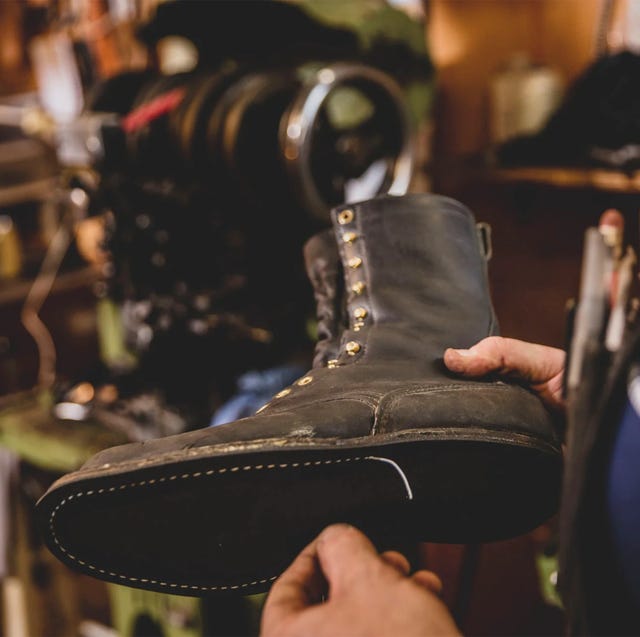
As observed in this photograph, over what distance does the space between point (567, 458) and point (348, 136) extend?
2.46ft

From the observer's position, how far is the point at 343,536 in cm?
45

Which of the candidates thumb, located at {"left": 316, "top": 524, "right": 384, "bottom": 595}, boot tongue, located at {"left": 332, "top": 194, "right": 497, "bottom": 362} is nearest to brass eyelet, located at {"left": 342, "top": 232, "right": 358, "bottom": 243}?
boot tongue, located at {"left": 332, "top": 194, "right": 497, "bottom": 362}

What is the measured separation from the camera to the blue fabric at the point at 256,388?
1.01 metres

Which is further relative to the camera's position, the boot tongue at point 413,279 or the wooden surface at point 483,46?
the wooden surface at point 483,46

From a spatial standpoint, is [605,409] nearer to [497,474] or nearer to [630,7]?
[497,474]

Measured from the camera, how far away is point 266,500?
46 centimetres

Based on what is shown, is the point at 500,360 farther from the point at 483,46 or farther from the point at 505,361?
the point at 483,46

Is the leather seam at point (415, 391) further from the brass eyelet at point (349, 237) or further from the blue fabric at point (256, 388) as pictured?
the blue fabric at point (256, 388)

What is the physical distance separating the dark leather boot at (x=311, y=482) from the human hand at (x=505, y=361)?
0.04 feet

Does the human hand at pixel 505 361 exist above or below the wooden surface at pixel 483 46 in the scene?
below

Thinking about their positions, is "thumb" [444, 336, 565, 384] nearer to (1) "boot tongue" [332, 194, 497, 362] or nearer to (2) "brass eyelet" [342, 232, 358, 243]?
(1) "boot tongue" [332, 194, 497, 362]

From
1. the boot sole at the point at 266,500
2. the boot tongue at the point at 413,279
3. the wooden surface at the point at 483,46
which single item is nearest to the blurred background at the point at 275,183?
the wooden surface at the point at 483,46

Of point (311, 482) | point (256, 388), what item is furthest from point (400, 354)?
point (256, 388)

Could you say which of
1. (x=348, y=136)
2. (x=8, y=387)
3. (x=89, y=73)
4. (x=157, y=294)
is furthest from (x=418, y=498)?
(x=89, y=73)
